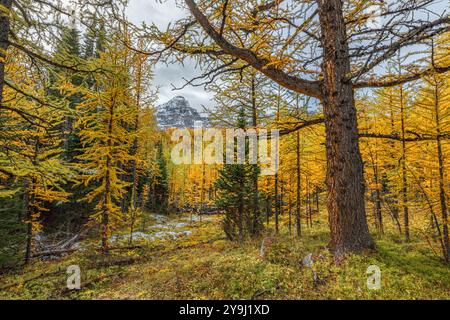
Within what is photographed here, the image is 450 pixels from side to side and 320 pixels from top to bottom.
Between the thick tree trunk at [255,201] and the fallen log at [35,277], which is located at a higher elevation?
the thick tree trunk at [255,201]

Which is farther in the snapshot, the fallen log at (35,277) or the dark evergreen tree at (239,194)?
the dark evergreen tree at (239,194)

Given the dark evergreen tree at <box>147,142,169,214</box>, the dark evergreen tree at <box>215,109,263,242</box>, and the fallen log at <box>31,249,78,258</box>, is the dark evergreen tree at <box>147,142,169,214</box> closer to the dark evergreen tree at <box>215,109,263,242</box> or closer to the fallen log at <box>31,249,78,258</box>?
the fallen log at <box>31,249,78,258</box>

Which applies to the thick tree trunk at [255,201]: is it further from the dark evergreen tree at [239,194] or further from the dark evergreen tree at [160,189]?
the dark evergreen tree at [160,189]

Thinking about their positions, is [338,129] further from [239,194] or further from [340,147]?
[239,194]

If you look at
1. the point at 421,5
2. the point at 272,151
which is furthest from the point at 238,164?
the point at 421,5

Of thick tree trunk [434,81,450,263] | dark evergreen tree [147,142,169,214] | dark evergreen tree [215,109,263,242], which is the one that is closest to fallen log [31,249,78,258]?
dark evergreen tree [215,109,263,242]

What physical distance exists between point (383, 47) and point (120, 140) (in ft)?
34.1

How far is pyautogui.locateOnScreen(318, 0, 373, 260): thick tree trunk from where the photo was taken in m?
3.54

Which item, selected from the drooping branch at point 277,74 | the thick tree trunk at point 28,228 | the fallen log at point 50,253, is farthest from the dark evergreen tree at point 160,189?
the drooping branch at point 277,74

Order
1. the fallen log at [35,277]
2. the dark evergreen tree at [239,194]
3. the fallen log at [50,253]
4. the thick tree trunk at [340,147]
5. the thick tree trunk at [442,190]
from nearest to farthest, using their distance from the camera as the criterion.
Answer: the thick tree trunk at [340,147] → the thick tree trunk at [442,190] → the fallen log at [35,277] → the dark evergreen tree at [239,194] → the fallen log at [50,253]

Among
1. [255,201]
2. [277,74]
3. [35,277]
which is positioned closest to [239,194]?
[255,201]

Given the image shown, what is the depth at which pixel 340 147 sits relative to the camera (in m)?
3.64

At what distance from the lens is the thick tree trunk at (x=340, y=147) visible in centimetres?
354
